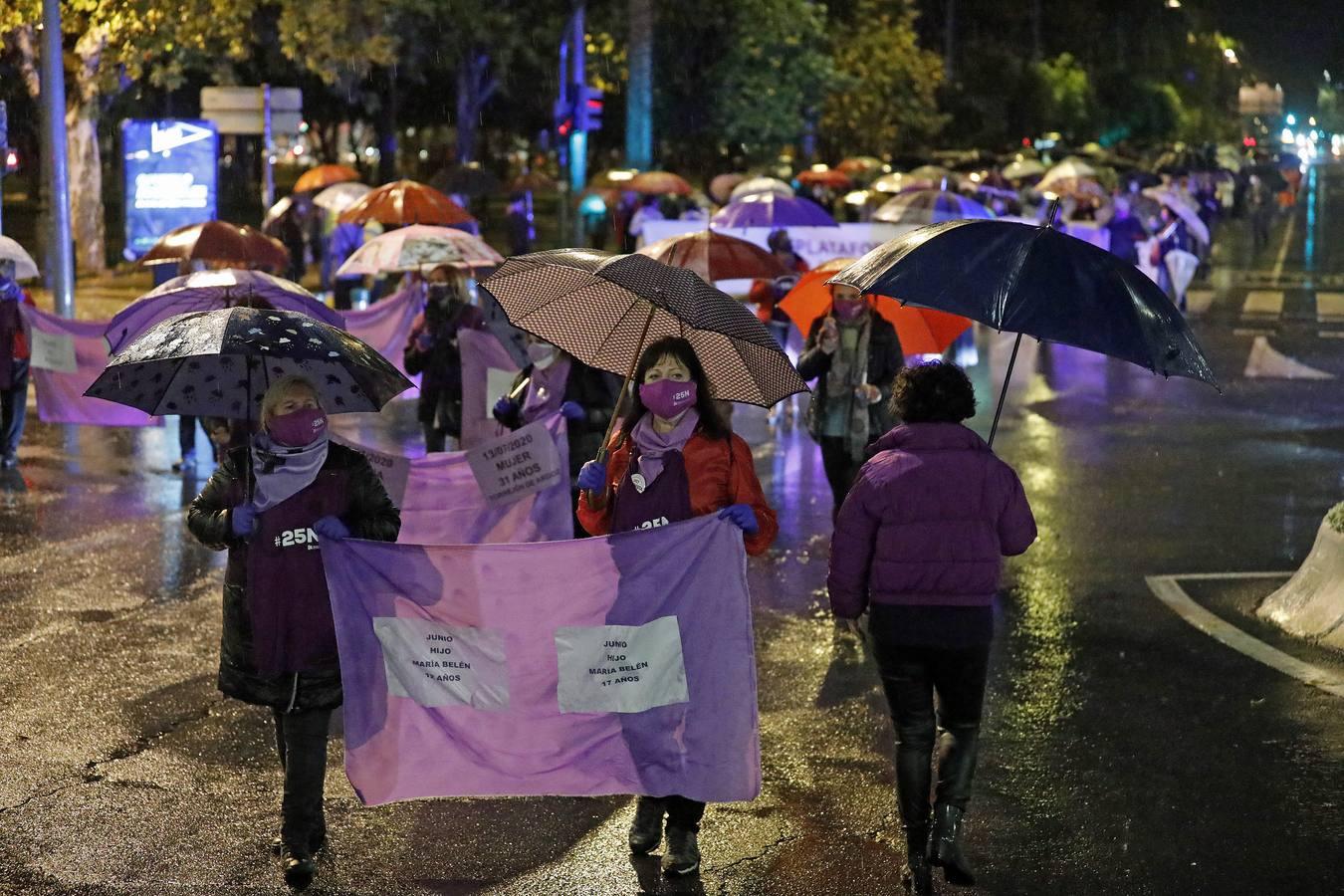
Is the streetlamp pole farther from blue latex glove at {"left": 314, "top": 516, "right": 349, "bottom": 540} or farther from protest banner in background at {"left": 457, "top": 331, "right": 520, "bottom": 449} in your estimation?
blue latex glove at {"left": 314, "top": 516, "right": 349, "bottom": 540}

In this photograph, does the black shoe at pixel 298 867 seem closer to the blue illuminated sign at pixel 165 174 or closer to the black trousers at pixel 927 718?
the black trousers at pixel 927 718

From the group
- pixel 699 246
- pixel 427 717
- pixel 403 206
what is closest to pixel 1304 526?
pixel 699 246

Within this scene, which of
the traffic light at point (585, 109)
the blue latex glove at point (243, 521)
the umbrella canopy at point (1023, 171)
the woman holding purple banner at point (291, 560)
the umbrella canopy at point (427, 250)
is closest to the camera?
the blue latex glove at point (243, 521)

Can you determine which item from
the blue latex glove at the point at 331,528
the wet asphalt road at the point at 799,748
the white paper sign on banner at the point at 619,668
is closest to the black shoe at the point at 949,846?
the wet asphalt road at the point at 799,748

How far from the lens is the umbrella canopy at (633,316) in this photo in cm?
582

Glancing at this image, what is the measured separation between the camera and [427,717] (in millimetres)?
5781

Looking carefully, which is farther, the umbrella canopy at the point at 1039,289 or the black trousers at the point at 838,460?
the black trousers at the point at 838,460

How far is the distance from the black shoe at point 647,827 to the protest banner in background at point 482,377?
5.61 metres

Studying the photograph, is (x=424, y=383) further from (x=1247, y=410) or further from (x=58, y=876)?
(x=1247, y=410)

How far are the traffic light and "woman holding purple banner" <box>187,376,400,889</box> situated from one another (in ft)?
89.0

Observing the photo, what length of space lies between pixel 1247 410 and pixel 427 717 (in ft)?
42.5

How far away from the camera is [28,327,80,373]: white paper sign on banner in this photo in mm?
13539

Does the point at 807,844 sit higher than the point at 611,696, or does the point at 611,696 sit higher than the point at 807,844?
the point at 611,696

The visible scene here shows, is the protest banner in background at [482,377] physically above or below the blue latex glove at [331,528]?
below
